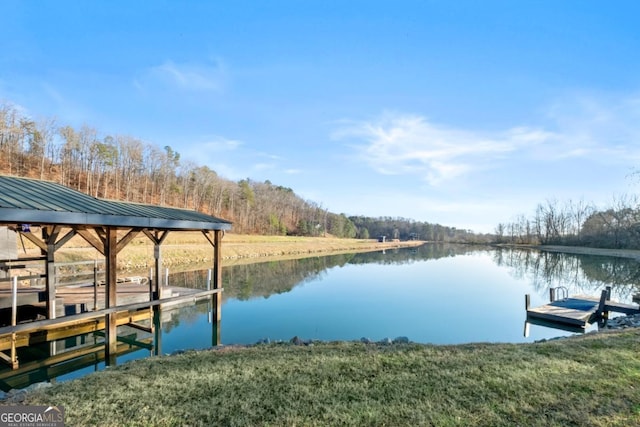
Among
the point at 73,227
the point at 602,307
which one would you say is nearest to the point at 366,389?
the point at 73,227

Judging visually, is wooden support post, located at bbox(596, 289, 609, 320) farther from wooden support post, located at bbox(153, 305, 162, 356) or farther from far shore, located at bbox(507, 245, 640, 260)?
far shore, located at bbox(507, 245, 640, 260)

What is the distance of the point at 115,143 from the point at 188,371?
131 ft

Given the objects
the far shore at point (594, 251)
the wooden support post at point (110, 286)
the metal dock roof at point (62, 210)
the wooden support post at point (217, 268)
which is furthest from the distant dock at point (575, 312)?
the far shore at point (594, 251)

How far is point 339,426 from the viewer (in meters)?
2.52

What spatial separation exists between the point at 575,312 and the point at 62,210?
12.8 m

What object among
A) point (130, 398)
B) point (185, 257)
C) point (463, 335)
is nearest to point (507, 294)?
point (463, 335)

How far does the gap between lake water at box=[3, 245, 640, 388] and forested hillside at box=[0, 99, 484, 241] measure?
24.6 meters

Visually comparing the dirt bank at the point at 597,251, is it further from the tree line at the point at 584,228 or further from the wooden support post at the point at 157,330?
the wooden support post at the point at 157,330

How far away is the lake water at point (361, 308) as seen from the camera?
7805 millimetres

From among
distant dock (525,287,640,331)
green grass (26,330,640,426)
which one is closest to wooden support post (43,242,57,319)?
green grass (26,330,640,426)

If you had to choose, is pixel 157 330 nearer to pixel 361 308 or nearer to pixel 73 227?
pixel 73 227

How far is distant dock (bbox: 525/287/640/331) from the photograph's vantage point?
9.34m

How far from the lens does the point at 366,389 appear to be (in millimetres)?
3168

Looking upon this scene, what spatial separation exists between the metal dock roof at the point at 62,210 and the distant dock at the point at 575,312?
33.7 feet
